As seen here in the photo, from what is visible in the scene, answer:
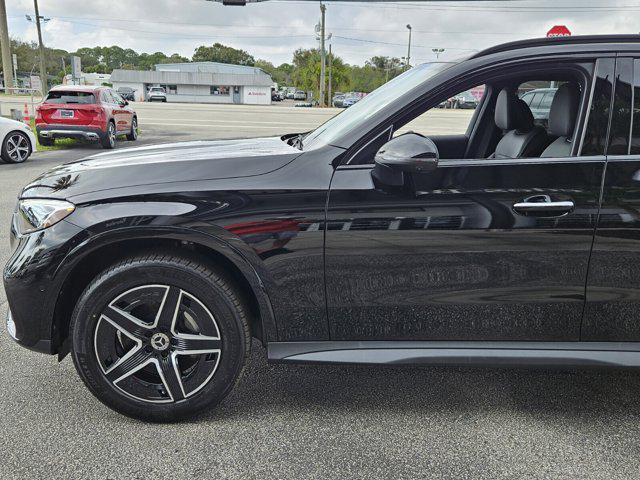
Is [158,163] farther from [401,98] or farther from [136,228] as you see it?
[401,98]

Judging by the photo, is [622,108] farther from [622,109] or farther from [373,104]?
[373,104]

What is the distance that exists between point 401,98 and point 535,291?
1068 millimetres

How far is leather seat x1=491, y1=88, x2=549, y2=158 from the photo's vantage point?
10.0 ft

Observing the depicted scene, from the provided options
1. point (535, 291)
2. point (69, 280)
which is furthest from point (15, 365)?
point (535, 291)

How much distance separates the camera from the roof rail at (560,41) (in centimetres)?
251

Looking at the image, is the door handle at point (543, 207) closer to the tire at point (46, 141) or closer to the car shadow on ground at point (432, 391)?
the car shadow on ground at point (432, 391)

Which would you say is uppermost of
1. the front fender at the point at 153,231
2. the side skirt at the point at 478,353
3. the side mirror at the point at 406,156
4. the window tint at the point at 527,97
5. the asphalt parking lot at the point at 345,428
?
the window tint at the point at 527,97

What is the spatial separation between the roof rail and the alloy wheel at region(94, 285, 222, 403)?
1779mm

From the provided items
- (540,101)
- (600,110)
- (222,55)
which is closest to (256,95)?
(222,55)

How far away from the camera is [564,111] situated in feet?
9.07

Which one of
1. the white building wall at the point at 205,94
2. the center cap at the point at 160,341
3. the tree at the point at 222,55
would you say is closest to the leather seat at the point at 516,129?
the center cap at the point at 160,341

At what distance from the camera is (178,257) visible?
2.54 m

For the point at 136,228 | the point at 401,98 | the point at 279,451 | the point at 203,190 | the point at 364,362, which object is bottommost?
the point at 279,451

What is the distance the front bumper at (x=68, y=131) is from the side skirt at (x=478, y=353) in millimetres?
13252
